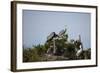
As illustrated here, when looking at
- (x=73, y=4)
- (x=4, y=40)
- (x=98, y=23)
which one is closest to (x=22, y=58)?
(x=4, y=40)

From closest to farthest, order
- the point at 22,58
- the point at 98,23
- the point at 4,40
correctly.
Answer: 1. the point at 4,40
2. the point at 22,58
3. the point at 98,23

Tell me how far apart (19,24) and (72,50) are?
0.58 metres

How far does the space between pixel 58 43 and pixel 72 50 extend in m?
0.16

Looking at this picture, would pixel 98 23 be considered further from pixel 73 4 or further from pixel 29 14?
pixel 29 14

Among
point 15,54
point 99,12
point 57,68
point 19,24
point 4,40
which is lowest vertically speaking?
point 57,68

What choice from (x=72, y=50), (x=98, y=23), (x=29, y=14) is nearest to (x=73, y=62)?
(x=72, y=50)

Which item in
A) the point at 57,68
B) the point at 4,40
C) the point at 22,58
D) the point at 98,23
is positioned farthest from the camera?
the point at 98,23

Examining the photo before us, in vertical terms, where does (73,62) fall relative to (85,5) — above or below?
below

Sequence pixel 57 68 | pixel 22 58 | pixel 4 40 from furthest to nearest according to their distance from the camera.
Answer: pixel 57 68
pixel 22 58
pixel 4 40

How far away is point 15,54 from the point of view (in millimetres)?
1825

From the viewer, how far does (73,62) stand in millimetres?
2066

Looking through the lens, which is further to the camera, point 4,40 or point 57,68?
point 57,68

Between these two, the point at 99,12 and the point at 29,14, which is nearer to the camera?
the point at 29,14

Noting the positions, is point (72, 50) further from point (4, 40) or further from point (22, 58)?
point (4, 40)
